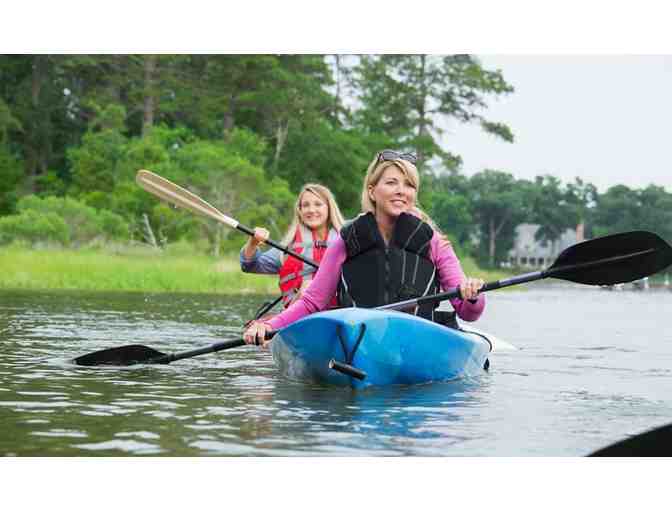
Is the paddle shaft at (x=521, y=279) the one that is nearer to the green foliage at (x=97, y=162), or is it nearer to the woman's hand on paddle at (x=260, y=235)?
the woman's hand on paddle at (x=260, y=235)

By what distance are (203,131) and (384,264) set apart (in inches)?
940

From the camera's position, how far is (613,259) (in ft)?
19.9

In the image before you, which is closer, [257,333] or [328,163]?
[257,333]

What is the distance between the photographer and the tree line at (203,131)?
23562 mm

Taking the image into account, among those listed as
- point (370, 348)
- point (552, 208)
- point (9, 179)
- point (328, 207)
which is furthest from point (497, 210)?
point (370, 348)

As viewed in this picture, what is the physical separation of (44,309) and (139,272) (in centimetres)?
610

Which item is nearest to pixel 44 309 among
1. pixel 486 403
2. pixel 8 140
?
pixel 486 403

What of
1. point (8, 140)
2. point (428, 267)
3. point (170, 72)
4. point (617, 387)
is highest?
point (170, 72)

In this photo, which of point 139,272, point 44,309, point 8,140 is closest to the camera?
point 44,309

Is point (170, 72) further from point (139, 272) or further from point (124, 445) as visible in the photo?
point (124, 445)

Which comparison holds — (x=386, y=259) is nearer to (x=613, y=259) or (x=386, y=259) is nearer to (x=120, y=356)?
(x=613, y=259)

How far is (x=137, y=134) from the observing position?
30078 mm

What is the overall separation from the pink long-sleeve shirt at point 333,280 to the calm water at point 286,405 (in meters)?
0.36

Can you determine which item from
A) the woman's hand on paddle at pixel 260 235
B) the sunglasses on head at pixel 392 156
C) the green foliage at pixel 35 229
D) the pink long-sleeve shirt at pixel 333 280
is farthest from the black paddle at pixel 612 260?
the green foliage at pixel 35 229
